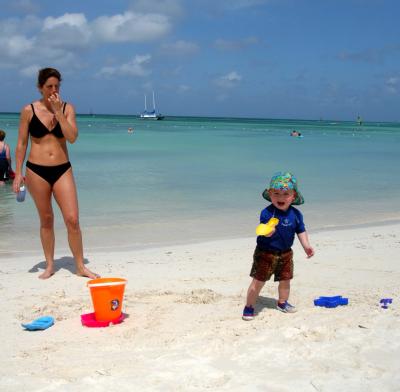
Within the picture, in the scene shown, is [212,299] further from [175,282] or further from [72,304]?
[72,304]

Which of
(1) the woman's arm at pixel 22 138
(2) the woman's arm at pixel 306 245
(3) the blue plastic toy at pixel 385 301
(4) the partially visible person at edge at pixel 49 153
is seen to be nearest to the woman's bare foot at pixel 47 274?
(4) the partially visible person at edge at pixel 49 153

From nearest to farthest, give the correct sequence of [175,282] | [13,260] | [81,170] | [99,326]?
[99,326], [175,282], [13,260], [81,170]

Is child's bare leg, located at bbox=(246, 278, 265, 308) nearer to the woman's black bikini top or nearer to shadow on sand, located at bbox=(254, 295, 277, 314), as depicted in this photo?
shadow on sand, located at bbox=(254, 295, 277, 314)

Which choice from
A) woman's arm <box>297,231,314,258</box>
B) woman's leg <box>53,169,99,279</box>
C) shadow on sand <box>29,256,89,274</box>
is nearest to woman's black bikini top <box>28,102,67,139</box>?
woman's leg <box>53,169,99,279</box>

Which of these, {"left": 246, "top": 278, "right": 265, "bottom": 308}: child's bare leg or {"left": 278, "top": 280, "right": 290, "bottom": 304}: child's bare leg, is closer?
{"left": 246, "top": 278, "right": 265, "bottom": 308}: child's bare leg

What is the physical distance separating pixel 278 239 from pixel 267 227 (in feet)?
0.62

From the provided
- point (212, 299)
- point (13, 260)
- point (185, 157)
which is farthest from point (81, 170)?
point (212, 299)

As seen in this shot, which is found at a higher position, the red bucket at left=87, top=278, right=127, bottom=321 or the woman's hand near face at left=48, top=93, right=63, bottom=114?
the woman's hand near face at left=48, top=93, right=63, bottom=114

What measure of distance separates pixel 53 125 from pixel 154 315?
210 cm

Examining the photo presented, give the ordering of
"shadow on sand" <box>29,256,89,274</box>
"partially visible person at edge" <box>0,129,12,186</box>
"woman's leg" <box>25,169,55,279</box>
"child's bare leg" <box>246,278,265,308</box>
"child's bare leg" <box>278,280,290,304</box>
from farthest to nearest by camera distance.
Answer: "partially visible person at edge" <box>0,129,12,186</box> → "shadow on sand" <box>29,256,89,274</box> → "woman's leg" <box>25,169,55,279</box> → "child's bare leg" <box>278,280,290,304</box> → "child's bare leg" <box>246,278,265,308</box>

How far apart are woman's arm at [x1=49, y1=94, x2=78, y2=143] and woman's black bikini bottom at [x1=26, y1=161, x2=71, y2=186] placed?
→ 0.34 meters

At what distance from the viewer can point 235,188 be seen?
40.2ft

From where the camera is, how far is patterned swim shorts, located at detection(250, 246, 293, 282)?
4.00 metres

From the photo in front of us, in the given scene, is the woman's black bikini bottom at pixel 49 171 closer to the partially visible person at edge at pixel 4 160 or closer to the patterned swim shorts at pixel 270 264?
the patterned swim shorts at pixel 270 264
